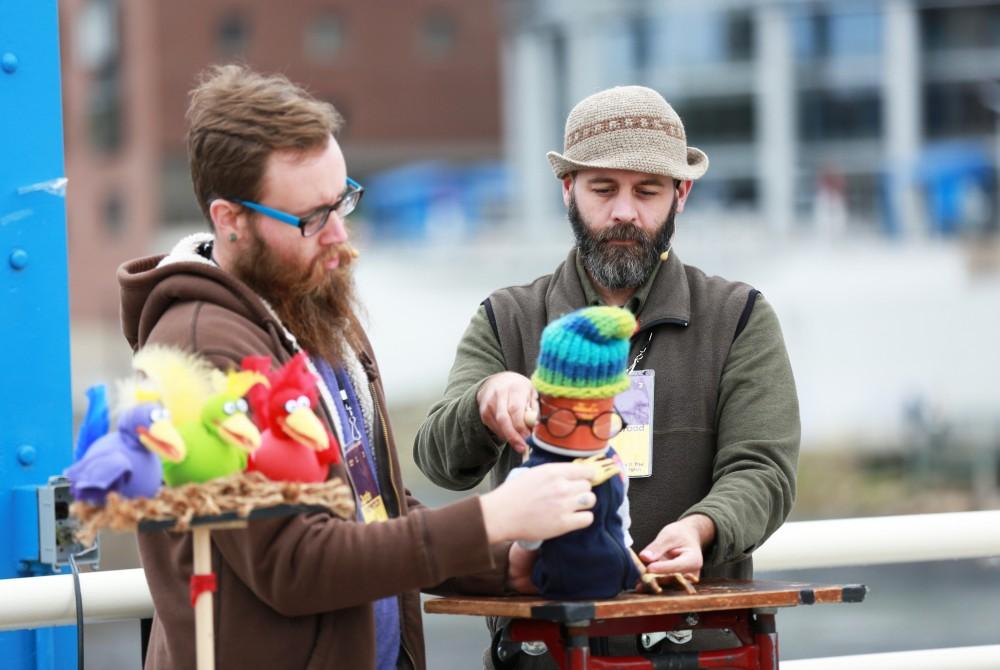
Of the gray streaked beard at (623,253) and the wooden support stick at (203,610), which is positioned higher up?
the gray streaked beard at (623,253)

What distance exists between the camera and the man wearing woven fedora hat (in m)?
3.03

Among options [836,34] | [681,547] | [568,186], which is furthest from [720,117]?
[681,547]

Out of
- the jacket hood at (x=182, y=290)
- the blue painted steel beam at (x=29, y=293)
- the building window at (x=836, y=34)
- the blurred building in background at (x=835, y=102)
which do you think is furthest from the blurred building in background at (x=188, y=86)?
the jacket hood at (x=182, y=290)

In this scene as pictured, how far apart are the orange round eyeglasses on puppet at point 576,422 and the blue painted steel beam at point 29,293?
120 centimetres

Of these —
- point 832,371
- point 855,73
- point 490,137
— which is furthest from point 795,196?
point 490,137

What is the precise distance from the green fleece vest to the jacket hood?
31.8 inches

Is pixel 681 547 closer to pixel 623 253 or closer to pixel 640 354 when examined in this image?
pixel 640 354

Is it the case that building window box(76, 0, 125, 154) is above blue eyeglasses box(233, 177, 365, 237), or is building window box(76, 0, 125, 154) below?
above

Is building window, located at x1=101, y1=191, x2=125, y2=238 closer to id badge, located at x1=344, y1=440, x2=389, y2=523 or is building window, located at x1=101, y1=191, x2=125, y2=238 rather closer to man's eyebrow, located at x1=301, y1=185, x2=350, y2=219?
id badge, located at x1=344, y1=440, x2=389, y2=523

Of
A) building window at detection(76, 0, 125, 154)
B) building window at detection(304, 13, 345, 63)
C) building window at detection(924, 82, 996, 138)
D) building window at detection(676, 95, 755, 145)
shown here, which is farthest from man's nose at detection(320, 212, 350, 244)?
building window at detection(304, 13, 345, 63)

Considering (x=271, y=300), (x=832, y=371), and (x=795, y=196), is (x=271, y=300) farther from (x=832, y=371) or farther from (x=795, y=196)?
(x=795, y=196)

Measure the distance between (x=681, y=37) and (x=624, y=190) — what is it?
38.2m

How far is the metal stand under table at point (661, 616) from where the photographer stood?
2.53 metres

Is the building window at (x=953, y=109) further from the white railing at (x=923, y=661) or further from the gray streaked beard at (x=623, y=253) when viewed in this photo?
the gray streaked beard at (x=623, y=253)
